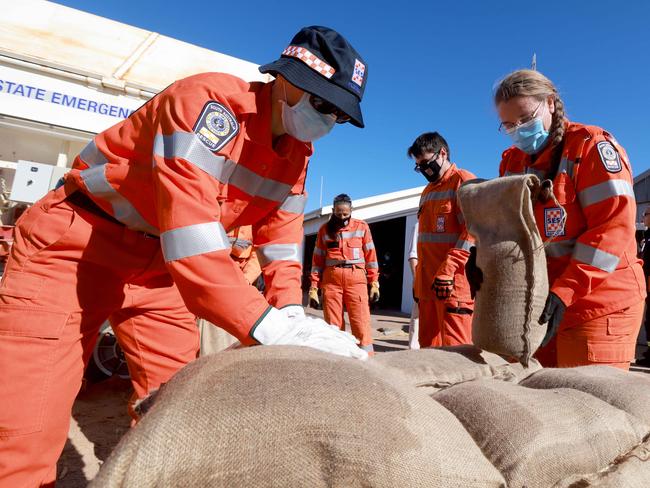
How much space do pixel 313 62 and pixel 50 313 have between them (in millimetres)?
1183

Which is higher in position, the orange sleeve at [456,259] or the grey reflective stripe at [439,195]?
the grey reflective stripe at [439,195]

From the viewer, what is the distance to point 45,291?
4.66 ft

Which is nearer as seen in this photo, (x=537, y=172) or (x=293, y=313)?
(x=293, y=313)

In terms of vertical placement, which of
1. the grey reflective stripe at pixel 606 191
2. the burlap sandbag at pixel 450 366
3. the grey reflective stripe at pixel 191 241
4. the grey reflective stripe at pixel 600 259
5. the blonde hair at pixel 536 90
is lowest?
the burlap sandbag at pixel 450 366

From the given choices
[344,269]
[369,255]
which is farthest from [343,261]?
[369,255]

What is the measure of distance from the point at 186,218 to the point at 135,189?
15.9 inches

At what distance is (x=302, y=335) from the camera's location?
121cm

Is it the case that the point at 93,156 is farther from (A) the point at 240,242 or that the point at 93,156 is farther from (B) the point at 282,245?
(A) the point at 240,242

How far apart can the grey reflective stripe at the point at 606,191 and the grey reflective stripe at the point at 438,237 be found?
1.46m

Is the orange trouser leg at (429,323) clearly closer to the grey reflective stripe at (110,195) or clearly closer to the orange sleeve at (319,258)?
the grey reflective stripe at (110,195)

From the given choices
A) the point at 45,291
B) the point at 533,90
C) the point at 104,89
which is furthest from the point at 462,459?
the point at 104,89

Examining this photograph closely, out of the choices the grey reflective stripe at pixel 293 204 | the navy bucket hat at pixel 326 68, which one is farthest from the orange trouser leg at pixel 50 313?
the navy bucket hat at pixel 326 68

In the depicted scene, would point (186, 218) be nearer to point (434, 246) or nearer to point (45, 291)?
point (45, 291)

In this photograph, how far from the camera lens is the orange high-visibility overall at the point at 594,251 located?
5.38ft
